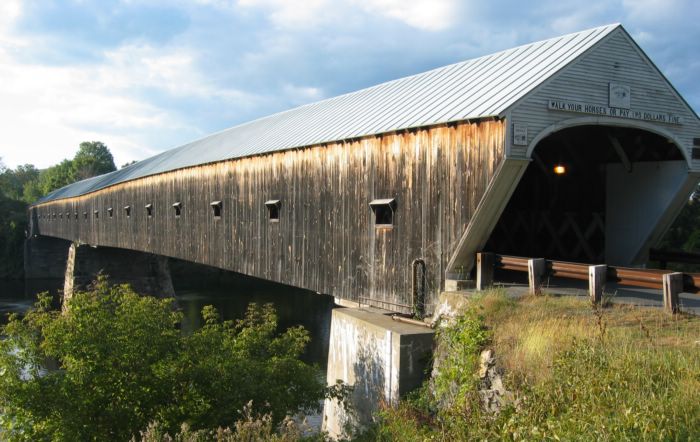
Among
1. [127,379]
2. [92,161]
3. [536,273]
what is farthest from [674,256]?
[92,161]

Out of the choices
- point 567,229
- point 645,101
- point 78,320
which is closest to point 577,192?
point 567,229

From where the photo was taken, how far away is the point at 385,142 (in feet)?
32.0

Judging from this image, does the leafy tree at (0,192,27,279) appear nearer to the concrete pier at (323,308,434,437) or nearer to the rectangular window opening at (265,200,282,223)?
the rectangular window opening at (265,200,282,223)

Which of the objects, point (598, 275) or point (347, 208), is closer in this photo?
point (598, 275)

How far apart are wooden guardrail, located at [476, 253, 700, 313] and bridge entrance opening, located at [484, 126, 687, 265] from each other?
11.4ft

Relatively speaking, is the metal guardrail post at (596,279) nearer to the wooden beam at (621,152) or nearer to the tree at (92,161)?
the wooden beam at (621,152)

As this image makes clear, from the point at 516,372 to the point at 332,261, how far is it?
5774mm

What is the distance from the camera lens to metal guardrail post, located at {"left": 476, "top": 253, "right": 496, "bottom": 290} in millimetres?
7852

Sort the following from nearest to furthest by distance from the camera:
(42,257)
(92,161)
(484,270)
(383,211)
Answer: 1. (484,270)
2. (383,211)
3. (42,257)
4. (92,161)

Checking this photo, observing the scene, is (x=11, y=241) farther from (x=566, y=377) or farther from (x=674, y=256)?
(x=566, y=377)

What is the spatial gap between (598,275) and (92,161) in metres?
80.0

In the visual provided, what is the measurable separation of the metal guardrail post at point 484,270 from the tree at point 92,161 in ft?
245

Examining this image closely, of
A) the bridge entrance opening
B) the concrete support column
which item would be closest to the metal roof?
the bridge entrance opening

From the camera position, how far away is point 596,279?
6.66 meters
